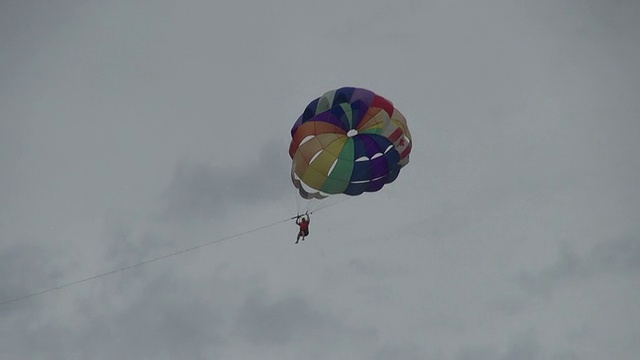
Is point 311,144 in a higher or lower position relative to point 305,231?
higher

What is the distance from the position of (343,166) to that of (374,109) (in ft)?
11.2

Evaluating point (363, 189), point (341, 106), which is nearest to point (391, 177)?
point (363, 189)

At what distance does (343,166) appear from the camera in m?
49.7

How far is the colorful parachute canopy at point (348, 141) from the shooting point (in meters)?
49.6

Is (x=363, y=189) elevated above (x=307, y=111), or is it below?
below

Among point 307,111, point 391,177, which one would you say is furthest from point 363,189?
point 307,111

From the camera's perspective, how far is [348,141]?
164 ft

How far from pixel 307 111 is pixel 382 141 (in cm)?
440

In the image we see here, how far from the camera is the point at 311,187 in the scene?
50594mm

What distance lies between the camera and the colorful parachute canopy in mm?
49594

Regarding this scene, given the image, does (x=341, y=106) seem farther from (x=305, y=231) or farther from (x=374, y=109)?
(x=305, y=231)

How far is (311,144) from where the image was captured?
163ft

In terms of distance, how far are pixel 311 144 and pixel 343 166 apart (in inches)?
79.3

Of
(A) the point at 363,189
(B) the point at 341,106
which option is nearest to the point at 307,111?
(B) the point at 341,106
